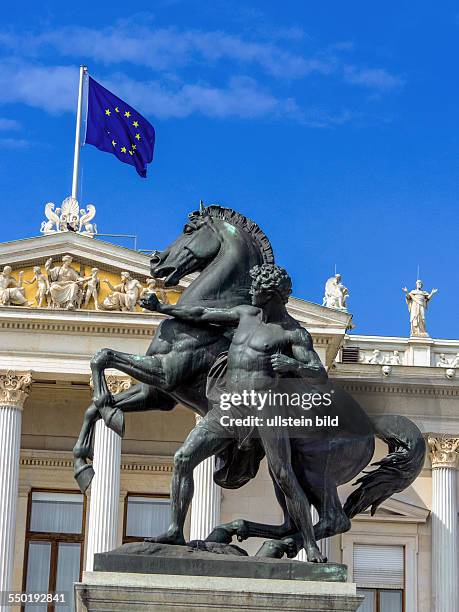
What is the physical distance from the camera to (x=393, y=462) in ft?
42.0

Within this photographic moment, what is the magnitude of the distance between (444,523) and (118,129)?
13.5 meters

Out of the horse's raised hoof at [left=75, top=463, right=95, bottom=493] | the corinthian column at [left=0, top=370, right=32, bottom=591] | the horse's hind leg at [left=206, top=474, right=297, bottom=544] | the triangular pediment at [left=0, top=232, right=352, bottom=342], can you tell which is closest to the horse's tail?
the horse's hind leg at [left=206, top=474, right=297, bottom=544]

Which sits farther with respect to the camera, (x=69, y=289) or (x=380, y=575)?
(x=380, y=575)

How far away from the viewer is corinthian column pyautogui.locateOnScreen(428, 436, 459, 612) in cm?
4478

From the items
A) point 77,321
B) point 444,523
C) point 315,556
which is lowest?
point 315,556

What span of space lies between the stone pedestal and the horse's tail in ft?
4.67

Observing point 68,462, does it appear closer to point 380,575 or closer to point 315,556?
point 380,575

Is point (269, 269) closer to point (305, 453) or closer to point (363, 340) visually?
point (305, 453)

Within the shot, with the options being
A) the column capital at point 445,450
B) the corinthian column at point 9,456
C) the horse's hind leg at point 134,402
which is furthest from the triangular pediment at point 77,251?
the horse's hind leg at point 134,402

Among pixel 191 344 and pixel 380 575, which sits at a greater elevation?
pixel 380 575

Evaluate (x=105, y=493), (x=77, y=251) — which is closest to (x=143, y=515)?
(x=105, y=493)

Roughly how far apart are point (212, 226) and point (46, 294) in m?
30.1

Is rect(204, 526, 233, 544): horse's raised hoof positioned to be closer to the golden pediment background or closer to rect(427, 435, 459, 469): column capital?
the golden pediment background

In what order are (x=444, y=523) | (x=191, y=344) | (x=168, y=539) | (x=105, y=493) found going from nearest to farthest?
(x=168, y=539) < (x=191, y=344) < (x=105, y=493) < (x=444, y=523)
